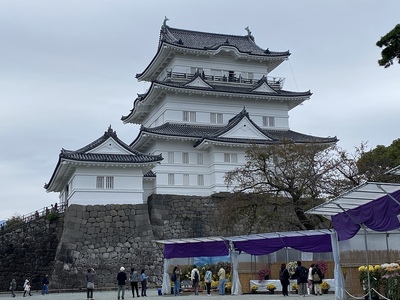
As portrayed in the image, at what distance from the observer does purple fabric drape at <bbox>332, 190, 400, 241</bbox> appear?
1484 cm

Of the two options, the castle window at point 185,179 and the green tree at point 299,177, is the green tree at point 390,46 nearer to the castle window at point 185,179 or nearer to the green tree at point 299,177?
the green tree at point 299,177

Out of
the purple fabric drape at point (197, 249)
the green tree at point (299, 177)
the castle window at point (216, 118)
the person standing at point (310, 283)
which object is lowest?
the person standing at point (310, 283)

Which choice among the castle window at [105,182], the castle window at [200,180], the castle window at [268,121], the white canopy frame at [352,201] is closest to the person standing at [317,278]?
the white canopy frame at [352,201]

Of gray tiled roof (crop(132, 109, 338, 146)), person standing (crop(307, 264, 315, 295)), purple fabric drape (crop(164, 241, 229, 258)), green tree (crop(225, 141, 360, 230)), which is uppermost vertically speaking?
gray tiled roof (crop(132, 109, 338, 146))

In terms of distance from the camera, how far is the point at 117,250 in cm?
3372

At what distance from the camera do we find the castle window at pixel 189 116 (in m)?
41.8

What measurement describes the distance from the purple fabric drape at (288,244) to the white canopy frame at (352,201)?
4.19 metres

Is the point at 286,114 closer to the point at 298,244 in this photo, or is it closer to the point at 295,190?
the point at 295,190

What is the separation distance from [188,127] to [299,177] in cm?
1534

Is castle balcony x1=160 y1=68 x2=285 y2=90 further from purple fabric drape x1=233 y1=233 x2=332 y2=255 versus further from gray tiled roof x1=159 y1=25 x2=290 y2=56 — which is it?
purple fabric drape x1=233 y1=233 x2=332 y2=255

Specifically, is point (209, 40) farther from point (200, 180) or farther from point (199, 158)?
point (200, 180)

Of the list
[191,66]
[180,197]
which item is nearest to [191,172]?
[180,197]

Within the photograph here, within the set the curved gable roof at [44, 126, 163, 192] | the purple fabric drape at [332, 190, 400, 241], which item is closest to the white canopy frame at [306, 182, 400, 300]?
the purple fabric drape at [332, 190, 400, 241]

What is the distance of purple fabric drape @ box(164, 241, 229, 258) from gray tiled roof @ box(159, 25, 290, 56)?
21.4 meters
